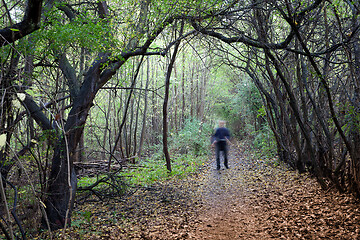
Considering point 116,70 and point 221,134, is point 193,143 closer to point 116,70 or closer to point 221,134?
point 221,134

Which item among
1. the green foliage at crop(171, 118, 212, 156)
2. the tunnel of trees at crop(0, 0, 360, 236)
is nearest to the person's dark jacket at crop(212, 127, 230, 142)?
the tunnel of trees at crop(0, 0, 360, 236)

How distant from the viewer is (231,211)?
16.9 ft

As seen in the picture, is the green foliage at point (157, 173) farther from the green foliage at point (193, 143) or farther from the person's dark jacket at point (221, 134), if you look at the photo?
the green foliage at point (193, 143)

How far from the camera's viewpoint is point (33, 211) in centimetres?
442

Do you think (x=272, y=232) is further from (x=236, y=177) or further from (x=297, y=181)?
(x=236, y=177)

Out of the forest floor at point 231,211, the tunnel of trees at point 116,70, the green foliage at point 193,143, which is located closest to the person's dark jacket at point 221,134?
the forest floor at point 231,211

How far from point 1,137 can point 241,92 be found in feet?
46.8

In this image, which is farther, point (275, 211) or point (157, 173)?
point (157, 173)

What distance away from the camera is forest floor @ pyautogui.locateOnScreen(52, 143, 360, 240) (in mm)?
3844

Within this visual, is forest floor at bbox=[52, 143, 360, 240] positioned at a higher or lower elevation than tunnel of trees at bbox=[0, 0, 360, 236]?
lower

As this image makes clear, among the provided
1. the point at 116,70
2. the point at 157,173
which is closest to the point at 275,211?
the point at 116,70

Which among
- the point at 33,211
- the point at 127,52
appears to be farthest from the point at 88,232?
the point at 127,52

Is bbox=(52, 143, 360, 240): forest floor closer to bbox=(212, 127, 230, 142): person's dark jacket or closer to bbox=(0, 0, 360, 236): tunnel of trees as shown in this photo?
bbox=(0, 0, 360, 236): tunnel of trees

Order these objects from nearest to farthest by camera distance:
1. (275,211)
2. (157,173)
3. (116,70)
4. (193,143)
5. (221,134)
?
(275,211)
(116,70)
(221,134)
(157,173)
(193,143)
